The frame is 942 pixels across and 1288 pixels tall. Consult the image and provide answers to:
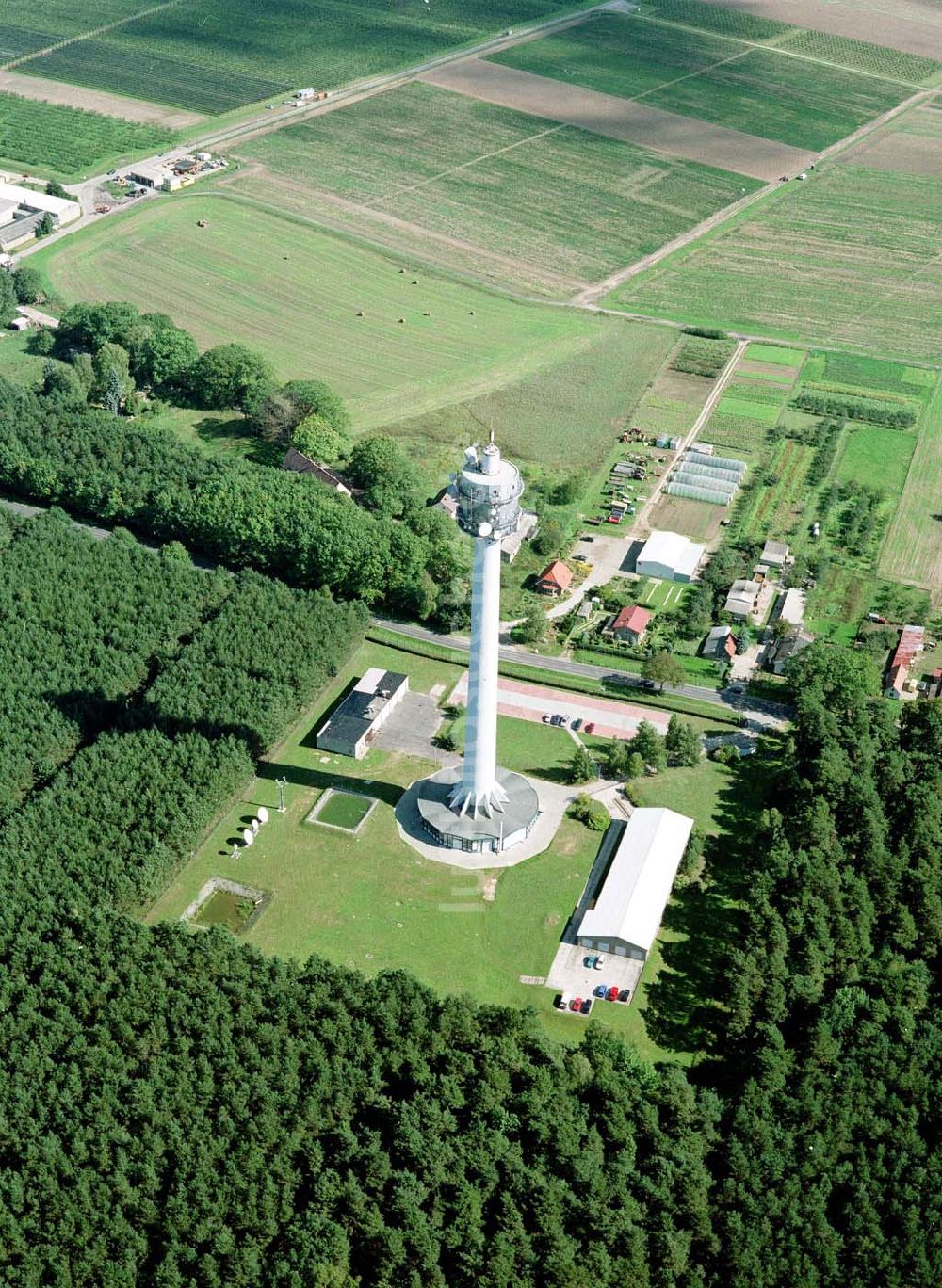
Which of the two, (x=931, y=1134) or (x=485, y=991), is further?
(x=485, y=991)

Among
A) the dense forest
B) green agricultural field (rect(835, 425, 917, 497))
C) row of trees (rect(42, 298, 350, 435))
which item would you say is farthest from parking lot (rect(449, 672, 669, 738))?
green agricultural field (rect(835, 425, 917, 497))

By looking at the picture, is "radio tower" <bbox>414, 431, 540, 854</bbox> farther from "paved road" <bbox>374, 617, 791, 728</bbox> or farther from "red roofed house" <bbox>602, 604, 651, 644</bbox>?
"red roofed house" <bbox>602, 604, 651, 644</bbox>

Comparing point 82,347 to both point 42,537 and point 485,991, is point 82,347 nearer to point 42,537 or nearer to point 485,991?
point 42,537

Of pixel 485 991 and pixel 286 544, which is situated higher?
pixel 286 544

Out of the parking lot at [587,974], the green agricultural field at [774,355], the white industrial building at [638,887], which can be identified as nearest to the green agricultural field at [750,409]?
the green agricultural field at [774,355]

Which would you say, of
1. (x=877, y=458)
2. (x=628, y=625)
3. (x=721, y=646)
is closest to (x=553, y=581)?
(x=628, y=625)

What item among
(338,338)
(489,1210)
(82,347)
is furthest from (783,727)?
(82,347)

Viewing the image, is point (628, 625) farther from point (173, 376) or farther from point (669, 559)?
point (173, 376)
